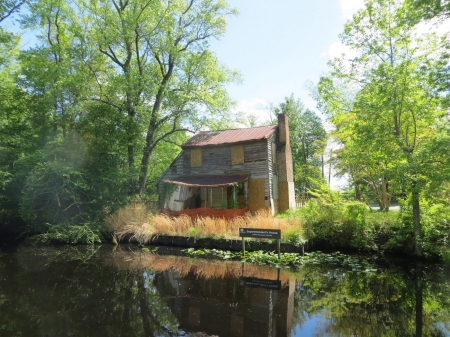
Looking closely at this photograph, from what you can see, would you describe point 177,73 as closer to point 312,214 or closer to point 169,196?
point 169,196

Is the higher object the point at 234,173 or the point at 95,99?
the point at 95,99

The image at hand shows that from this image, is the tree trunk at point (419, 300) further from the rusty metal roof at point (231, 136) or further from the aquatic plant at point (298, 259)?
the rusty metal roof at point (231, 136)

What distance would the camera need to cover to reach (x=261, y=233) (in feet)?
32.2

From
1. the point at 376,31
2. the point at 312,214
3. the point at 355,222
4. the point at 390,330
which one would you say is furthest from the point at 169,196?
the point at 390,330

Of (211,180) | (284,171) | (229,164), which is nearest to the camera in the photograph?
(211,180)

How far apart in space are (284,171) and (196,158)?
581 centimetres

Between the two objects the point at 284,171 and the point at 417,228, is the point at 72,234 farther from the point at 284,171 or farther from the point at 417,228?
the point at 417,228

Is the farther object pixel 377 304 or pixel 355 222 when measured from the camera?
pixel 355 222

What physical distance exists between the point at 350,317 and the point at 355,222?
6182mm

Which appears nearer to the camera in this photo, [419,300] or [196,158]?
[419,300]

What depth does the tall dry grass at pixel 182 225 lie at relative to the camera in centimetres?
1151

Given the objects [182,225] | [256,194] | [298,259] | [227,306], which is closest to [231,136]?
[256,194]

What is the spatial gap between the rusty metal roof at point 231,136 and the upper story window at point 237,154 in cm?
39

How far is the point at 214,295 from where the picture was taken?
6289mm
